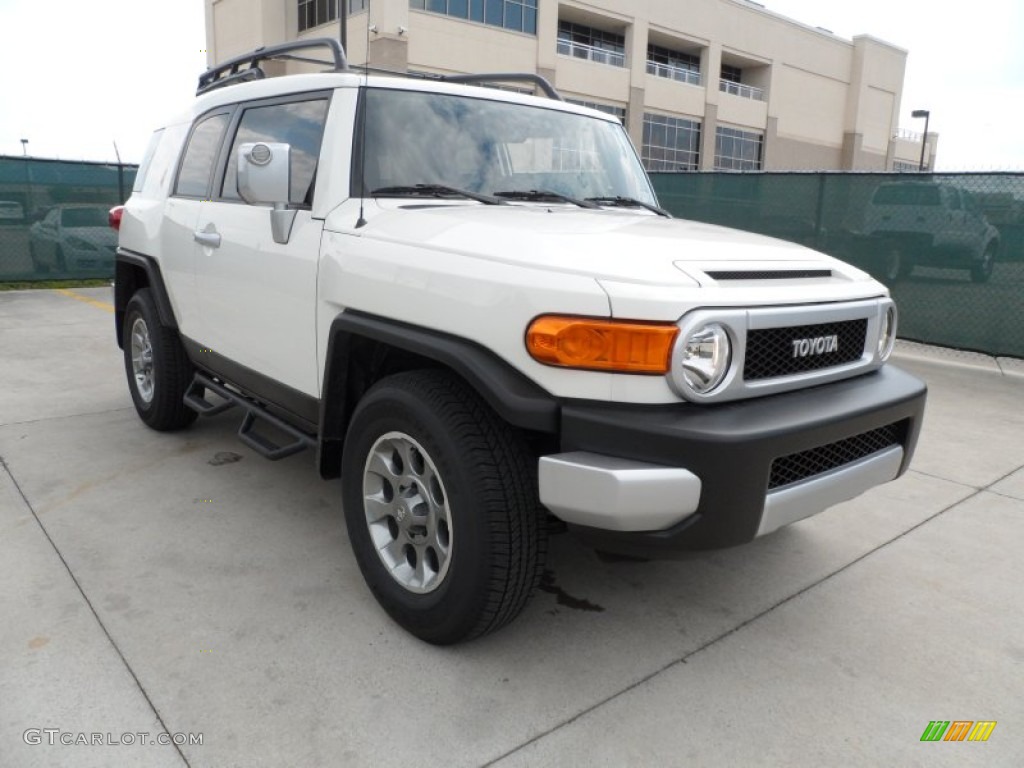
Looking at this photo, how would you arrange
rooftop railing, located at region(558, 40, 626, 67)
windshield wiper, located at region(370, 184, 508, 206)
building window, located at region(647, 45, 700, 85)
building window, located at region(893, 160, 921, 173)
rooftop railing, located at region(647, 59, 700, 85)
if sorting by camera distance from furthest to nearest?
building window, located at region(893, 160, 921, 173)
building window, located at region(647, 45, 700, 85)
rooftop railing, located at region(647, 59, 700, 85)
rooftop railing, located at region(558, 40, 626, 67)
windshield wiper, located at region(370, 184, 508, 206)

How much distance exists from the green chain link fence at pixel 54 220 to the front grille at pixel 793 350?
13.0 meters

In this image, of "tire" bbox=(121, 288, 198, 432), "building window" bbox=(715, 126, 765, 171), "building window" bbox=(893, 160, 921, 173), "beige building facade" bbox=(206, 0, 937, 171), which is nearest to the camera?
"tire" bbox=(121, 288, 198, 432)

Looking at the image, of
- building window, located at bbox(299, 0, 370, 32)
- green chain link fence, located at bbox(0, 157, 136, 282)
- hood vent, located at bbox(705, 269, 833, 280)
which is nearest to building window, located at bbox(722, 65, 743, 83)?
building window, located at bbox(299, 0, 370, 32)

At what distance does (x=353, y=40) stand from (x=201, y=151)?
3436 centimetres

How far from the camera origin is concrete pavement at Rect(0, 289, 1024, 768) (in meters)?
2.38

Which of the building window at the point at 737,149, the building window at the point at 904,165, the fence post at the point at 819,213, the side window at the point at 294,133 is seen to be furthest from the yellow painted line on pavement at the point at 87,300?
the building window at the point at 904,165

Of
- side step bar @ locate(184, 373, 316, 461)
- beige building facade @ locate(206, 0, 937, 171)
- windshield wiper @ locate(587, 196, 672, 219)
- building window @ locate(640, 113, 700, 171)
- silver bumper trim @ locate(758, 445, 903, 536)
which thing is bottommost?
side step bar @ locate(184, 373, 316, 461)

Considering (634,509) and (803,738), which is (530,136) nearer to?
(634,509)

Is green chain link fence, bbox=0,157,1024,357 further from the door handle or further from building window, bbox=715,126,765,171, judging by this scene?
building window, bbox=715,126,765,171

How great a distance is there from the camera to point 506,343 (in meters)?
2.40

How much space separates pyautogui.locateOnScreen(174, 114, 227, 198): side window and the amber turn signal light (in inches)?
107

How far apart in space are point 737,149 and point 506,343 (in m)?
49.8

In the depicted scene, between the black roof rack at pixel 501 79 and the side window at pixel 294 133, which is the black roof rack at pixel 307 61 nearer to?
the black roof rack at pixel 501 79

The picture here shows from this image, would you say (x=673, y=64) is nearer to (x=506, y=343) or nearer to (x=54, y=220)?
(x=54, y=220)
